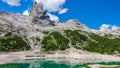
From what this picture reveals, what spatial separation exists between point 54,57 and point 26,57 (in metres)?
24.3

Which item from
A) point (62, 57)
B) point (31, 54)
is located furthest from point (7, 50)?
point (62, 57)

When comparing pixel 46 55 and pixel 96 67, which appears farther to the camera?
pixel 46 55

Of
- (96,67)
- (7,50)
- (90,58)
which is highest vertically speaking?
(7,50)

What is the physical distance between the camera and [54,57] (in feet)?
645

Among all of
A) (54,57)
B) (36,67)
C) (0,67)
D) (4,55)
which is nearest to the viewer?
(0,67)

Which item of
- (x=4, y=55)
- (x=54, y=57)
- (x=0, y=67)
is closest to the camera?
(x=0, y=67)

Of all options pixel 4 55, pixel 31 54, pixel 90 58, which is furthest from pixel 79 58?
pixel 4 55

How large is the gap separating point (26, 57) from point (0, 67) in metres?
71.6

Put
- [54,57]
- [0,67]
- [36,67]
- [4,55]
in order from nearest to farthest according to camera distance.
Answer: [0,67]
[36,67]
[4,55]
[54,57]

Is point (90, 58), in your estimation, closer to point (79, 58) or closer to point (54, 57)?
point (79, 58)

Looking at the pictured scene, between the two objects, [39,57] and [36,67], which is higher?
[39,57]

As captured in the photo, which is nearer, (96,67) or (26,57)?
(96,67)

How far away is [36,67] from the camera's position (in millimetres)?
125688

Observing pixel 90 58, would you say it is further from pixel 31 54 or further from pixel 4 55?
pixel 4 55
